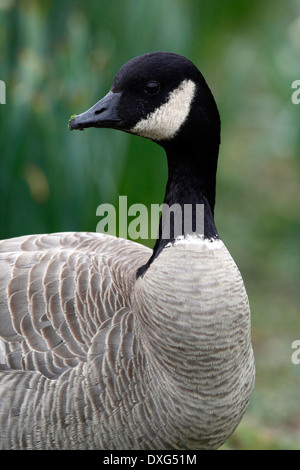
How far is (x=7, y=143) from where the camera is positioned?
3436 millimetres

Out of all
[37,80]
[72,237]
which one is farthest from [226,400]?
[37,80]

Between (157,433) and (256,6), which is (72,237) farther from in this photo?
(256,6)

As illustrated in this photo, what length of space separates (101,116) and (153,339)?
0.79 metres

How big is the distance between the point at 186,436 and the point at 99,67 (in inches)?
81.1

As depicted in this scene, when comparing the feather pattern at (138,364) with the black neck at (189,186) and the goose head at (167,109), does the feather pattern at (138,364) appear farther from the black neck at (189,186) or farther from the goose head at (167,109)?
the goose head at (167,109)

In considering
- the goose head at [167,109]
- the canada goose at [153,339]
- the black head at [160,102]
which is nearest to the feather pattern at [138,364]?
the canada goose at [153,339]

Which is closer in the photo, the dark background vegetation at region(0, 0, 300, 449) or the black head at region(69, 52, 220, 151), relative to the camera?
the black head at region(69, 52, 220, 151)

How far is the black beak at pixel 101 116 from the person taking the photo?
243 centimetres

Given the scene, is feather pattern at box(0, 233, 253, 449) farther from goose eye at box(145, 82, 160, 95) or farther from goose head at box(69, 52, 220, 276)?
goose eye at box(145, 82, 160, 95)

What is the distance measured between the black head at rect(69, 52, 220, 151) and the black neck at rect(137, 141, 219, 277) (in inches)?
2.7

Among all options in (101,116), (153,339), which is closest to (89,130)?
(101,116)

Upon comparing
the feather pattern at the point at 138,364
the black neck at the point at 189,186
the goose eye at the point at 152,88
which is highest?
the goose eye at the point at 152,88

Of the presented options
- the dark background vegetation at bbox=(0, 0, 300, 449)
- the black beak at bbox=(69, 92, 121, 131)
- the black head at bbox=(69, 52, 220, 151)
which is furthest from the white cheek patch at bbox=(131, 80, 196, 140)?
the dark background vegetation at bbox=(0, 0, 300, 449)

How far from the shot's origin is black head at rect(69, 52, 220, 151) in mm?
2424
